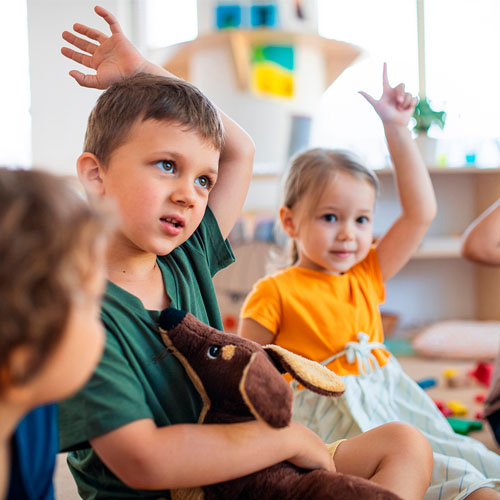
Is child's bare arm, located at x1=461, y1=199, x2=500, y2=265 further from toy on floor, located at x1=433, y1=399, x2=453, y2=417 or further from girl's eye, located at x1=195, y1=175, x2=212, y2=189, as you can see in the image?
girl's eye, located at x1=195, y1=175, x2=212, y2=189

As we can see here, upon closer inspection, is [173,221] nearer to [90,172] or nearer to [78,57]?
[90,172]

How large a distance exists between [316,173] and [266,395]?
64 cm

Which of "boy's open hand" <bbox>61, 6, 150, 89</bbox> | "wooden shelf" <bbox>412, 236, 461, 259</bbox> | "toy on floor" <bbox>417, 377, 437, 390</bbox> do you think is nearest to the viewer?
"boy's open hand" <bbox>61, 6, 150, 89</bbox>

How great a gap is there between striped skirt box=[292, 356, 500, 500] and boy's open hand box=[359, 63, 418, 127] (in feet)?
1.50

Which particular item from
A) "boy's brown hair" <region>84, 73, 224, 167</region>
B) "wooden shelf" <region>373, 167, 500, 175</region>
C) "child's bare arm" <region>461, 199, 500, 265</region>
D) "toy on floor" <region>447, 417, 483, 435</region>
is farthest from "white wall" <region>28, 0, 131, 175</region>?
"wooden shelf" <region>373, 167, 500, 175</region>

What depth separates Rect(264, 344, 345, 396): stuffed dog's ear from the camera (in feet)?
2.14

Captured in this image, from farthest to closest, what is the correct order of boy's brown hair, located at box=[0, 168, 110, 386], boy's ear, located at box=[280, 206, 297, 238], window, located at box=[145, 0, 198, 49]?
window, located at box=[145, 0, 198, 49], boy's ear, located at box=[280, 206, 297, 238], boy's brown hair, located at box=[0, 168, 110, 386]

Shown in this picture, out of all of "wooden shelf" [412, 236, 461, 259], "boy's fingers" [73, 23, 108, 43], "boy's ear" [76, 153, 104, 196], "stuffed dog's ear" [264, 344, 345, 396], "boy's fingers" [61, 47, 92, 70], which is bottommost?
"wooden shelf" [412, 236, 461, 259]

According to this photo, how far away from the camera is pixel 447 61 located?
10.7ft

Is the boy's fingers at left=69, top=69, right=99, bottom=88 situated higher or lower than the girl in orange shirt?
higher

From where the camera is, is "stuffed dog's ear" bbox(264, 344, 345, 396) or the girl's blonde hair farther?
the girl's blonde hair

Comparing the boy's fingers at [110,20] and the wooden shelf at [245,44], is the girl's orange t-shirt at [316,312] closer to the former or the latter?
the boy's fingers at [110,20]

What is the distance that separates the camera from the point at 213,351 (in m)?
0.66

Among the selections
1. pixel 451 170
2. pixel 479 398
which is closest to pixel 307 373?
pixel 479 398
